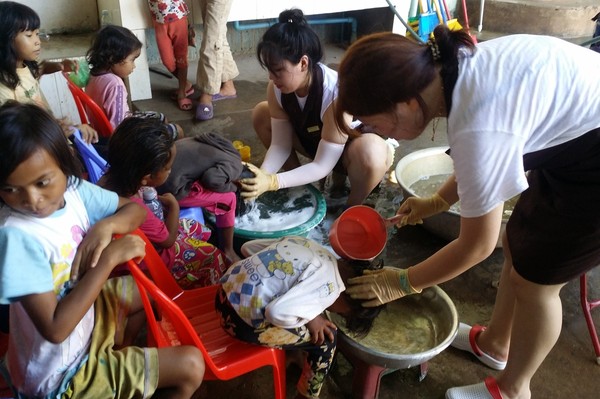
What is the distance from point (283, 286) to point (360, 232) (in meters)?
0.45

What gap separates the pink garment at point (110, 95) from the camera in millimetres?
2389

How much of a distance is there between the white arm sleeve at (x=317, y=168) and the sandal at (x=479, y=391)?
3.45 ft

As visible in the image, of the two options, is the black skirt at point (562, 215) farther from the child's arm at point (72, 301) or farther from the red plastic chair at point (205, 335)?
the child's arm at point (72, 301)

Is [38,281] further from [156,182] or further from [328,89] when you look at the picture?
[328,89]

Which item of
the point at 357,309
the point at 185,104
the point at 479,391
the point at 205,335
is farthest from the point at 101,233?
the point at 185,104

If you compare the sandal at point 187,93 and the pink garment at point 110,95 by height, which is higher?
the pink garment at point 110,95

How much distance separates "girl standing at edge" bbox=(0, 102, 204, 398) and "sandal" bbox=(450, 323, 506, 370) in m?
1.01

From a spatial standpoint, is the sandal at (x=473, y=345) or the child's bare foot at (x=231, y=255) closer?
the sandal at (x=473, y=345)

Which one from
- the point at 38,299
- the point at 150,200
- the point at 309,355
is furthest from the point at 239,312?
the point at 150,200

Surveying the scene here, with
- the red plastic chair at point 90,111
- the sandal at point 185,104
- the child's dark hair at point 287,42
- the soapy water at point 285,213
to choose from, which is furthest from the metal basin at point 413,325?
the sandal at point 185,104

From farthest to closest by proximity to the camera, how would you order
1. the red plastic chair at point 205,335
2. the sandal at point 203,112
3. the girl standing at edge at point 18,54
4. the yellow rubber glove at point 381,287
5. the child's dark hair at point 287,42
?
the sandal at point 203,112 < the girl standing at edge at point 18,54 < the child's dark hair at point 287,42 < the yellow rubber glove at point 381,287 < the red plastic chair at point 205,335

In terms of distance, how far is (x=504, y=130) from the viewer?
109cm

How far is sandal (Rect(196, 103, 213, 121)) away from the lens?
3.44 m

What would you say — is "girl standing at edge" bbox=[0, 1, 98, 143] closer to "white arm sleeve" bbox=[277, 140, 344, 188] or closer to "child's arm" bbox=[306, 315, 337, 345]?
"white arm sleeve" bbox=[277, 140, 344, 188]
